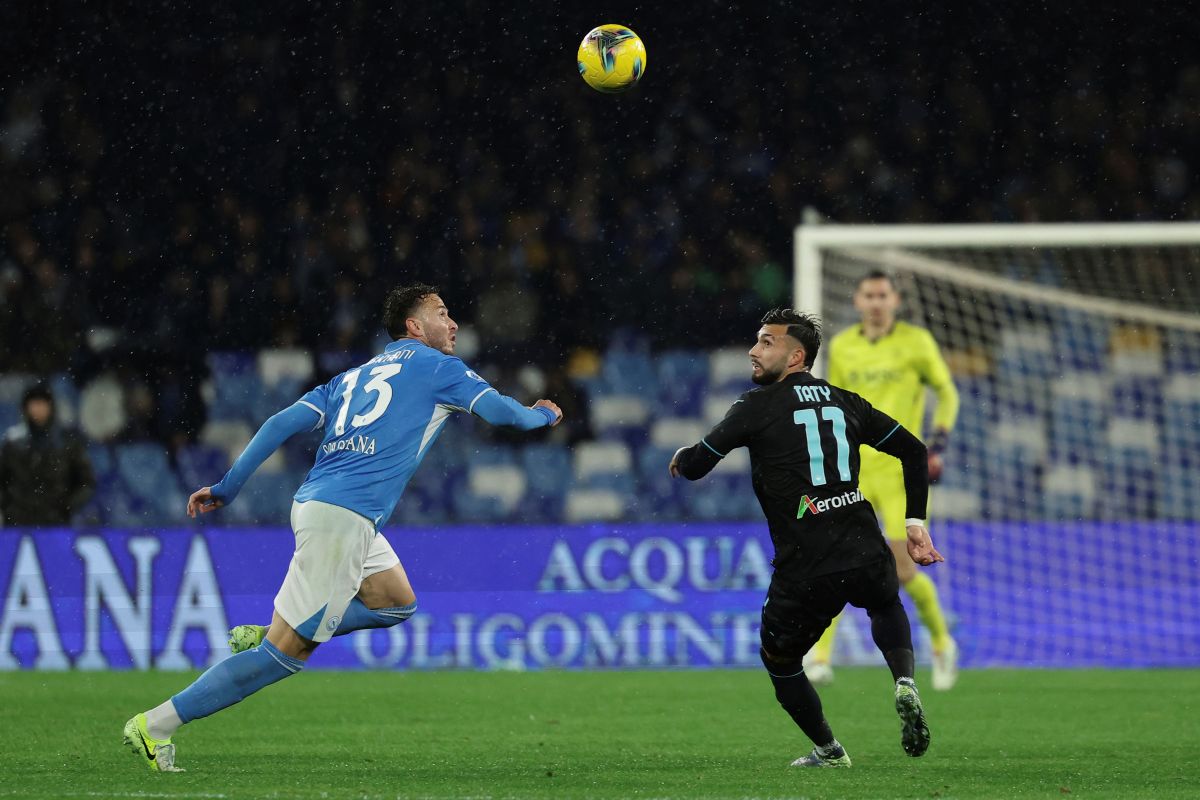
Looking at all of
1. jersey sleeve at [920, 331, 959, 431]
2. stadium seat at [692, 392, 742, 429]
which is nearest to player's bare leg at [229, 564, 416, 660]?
jersey sleeve at [920, 331, 959, 431]

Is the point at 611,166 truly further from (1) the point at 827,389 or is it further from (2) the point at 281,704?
(1) the point at 827,389

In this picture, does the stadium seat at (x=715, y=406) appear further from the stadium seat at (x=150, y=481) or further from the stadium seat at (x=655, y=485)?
the stadium seat at (x=150, y=481)

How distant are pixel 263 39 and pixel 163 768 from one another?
1504 centimetres

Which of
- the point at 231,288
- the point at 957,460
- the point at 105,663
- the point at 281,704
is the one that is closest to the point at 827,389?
the point at 281,704

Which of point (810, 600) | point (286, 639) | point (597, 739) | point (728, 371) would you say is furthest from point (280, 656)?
point (728, 371)

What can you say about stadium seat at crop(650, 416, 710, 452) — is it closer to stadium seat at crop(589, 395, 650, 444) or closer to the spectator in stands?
stadium seat at crop(589, 395, 650, 444)

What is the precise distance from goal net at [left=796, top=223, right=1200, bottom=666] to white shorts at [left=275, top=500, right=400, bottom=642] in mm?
5934

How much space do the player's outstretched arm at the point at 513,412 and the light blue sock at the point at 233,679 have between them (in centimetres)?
106

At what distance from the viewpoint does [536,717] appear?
A: 8.59 metres

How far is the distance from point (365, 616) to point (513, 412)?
954mm

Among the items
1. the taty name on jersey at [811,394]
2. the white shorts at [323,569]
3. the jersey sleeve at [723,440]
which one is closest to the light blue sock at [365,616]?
the white shorts at [323,569]

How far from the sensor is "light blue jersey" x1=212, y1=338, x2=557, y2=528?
6.13m

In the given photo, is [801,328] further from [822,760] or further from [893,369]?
[893,369]

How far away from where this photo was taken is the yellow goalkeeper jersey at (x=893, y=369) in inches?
398
